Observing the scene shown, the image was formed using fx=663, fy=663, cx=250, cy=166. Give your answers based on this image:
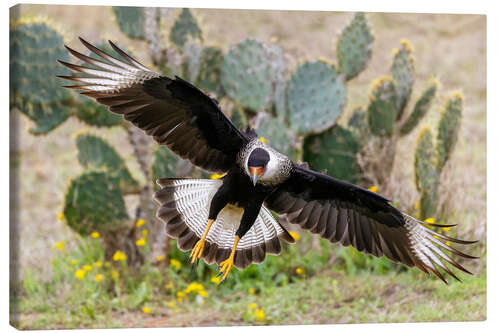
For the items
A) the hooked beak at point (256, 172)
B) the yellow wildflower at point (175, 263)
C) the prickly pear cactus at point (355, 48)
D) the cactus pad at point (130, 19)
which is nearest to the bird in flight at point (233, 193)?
the hooked beak at point (256, 172)

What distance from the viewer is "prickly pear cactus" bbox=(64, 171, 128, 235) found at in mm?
4695

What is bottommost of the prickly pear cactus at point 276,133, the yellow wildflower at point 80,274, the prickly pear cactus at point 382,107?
the yellow wildflower at point 80,274

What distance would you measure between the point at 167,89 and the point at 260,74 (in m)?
1.90

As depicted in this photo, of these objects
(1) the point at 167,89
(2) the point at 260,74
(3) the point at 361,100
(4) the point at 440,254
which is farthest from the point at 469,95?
(1) the point at 167,89

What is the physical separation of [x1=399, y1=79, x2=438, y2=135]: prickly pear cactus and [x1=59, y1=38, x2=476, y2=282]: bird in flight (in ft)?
6.11

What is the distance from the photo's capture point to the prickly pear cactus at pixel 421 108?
5023 millimetres

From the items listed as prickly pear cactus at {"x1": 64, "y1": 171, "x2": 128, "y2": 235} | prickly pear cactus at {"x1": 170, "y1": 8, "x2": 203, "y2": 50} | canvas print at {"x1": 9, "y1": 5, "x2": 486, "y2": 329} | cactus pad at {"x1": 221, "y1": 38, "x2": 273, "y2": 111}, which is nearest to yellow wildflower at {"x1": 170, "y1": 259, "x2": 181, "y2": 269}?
canvas print at {"x1": 9, "y1": 5, "x2": 486, "y2": 329}

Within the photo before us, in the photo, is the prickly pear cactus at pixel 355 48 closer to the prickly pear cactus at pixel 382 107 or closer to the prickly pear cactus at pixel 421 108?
the prickly pear cactus at pixel 382 107

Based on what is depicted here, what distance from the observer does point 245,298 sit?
15.4ft

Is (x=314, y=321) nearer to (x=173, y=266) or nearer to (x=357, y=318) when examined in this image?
(x=357, y=318)

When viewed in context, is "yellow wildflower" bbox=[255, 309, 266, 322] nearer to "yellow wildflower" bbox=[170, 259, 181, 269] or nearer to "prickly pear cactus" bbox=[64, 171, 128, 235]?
"yellow wildflower" bbox=[170, 259, 181, 269]

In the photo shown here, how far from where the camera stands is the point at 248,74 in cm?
491

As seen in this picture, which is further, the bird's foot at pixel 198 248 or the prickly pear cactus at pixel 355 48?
the prickly pear cactus at pixel 355 48

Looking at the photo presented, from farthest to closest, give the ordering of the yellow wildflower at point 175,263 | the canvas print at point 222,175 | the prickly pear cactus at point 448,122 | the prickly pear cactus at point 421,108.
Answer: the prickly pear cactus at point 421,108
the prickly pear cactus at point 448,122
the yellow wildflower at point 175,263
the canvas print at point 222,175
